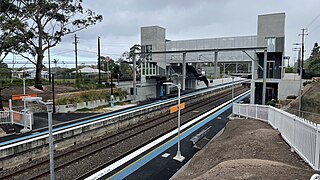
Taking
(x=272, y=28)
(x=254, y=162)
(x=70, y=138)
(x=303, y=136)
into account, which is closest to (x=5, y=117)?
(x=70, y=138)

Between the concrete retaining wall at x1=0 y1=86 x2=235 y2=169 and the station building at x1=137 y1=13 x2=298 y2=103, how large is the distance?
8.97m

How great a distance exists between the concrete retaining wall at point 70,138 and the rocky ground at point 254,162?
939cm

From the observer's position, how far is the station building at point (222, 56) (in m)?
27.8

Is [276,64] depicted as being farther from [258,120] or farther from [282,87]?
[258,120]

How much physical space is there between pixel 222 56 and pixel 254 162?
3334 centimetres

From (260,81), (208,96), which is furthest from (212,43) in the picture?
(260,81)

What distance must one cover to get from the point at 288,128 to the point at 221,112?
671 inches

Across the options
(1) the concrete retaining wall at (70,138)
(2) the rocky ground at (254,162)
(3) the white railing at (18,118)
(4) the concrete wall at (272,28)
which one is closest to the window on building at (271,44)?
(4) the concrete wall at (272,28)

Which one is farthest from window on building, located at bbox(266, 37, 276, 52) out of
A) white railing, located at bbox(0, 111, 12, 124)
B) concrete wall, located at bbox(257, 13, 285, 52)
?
white railing, located at bbox(0, 111, 12, 124)

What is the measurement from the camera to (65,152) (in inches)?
597

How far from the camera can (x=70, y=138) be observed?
16.8m

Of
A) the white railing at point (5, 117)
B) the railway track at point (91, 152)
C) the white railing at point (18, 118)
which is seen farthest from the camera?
the white railing at point (5, 117)

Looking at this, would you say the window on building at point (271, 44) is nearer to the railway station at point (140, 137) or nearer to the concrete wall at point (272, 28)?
the railway station at point (140, 137)

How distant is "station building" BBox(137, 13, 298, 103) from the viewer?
91.2 ft
